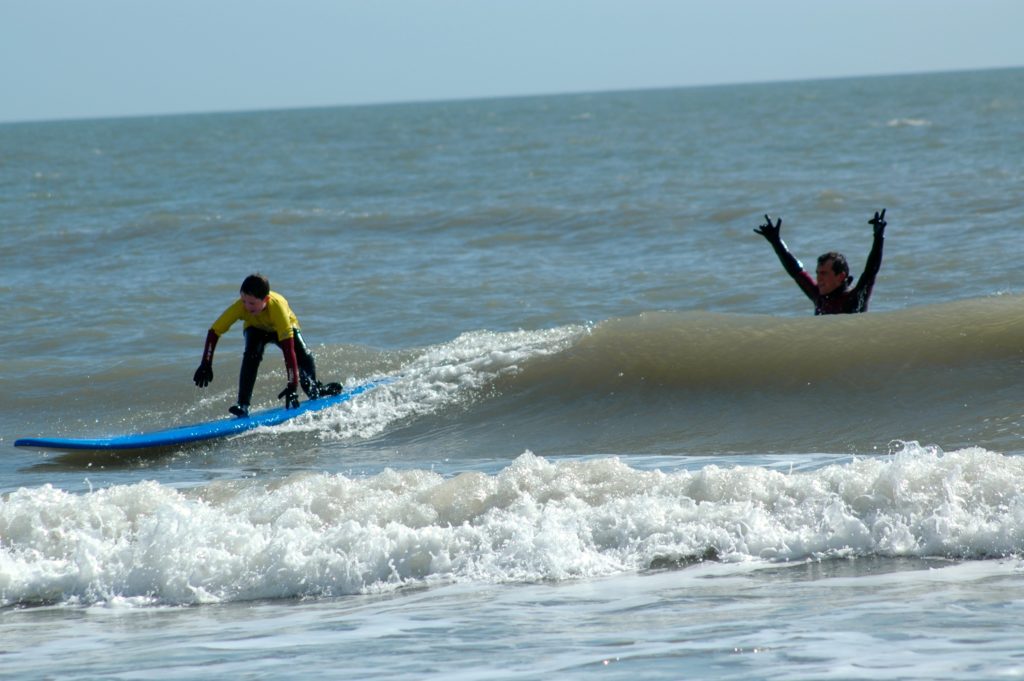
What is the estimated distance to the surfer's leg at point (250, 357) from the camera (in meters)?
9.95

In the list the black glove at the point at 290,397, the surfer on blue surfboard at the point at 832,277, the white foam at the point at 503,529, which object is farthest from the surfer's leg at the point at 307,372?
the surfer on blue surfboard at the point at 832,277

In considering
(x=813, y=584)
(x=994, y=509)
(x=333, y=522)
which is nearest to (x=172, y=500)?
(x=333, y=522)

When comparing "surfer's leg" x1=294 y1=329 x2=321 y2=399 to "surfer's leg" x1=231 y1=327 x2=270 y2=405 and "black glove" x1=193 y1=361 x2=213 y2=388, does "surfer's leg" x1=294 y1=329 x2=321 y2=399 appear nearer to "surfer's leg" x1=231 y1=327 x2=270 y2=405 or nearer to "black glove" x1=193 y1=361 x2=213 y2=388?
"surfer's leg" x1=231 y1=327 x2=270 y2=405

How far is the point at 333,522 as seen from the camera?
6.88 meters

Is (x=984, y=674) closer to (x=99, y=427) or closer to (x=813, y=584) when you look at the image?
(x=813, y=584)

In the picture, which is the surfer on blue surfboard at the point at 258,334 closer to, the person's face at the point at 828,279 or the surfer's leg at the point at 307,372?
the surfer's leg at the point at 307,372

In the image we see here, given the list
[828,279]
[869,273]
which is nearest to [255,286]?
[828,279]

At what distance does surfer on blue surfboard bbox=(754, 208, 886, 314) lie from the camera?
9.51 metres

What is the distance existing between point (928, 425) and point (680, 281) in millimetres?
7254

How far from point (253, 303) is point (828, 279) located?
14.2ft

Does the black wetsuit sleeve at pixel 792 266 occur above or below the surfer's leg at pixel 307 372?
above

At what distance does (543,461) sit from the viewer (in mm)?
7320

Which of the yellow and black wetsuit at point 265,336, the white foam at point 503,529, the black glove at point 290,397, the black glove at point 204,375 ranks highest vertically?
the yellow and black wetsuit at point 265,336

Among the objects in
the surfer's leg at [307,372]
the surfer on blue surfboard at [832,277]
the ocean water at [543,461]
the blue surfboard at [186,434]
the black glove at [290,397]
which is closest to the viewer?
the ocean water at [543,461]
